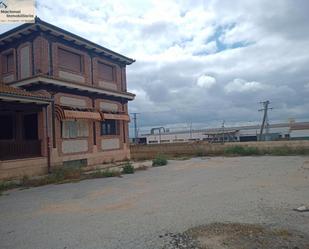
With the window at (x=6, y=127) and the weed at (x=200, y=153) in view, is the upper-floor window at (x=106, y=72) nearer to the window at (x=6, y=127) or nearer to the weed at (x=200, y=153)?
the window at (x=6, y=127)


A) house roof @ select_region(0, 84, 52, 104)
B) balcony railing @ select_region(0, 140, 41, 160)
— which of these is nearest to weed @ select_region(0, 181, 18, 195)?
balcony railing @ select_region(0, 140, 41, 160)

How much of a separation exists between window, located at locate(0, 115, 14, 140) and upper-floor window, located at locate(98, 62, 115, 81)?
7338 mm

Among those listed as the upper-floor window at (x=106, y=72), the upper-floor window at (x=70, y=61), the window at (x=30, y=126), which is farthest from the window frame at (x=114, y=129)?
the window at (x=30, y=126)

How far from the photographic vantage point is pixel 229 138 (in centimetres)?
7812

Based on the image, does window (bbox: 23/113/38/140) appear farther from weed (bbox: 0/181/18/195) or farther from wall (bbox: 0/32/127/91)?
weed (bbox: 0/181/18/195)

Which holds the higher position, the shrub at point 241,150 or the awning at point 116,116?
the awning at point 116,116

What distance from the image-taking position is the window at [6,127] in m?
21.7

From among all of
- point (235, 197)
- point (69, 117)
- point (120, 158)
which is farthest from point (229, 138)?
point (235, 197)

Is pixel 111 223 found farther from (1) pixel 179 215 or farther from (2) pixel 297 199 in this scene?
(2) pixel 297 199

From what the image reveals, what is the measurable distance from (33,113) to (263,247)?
18.2 metres

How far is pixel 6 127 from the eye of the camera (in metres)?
21.8

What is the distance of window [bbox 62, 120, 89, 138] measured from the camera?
2211 cm

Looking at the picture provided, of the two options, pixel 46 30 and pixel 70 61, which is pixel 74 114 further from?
pixel 46 30

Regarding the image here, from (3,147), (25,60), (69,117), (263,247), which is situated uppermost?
(25,60)
